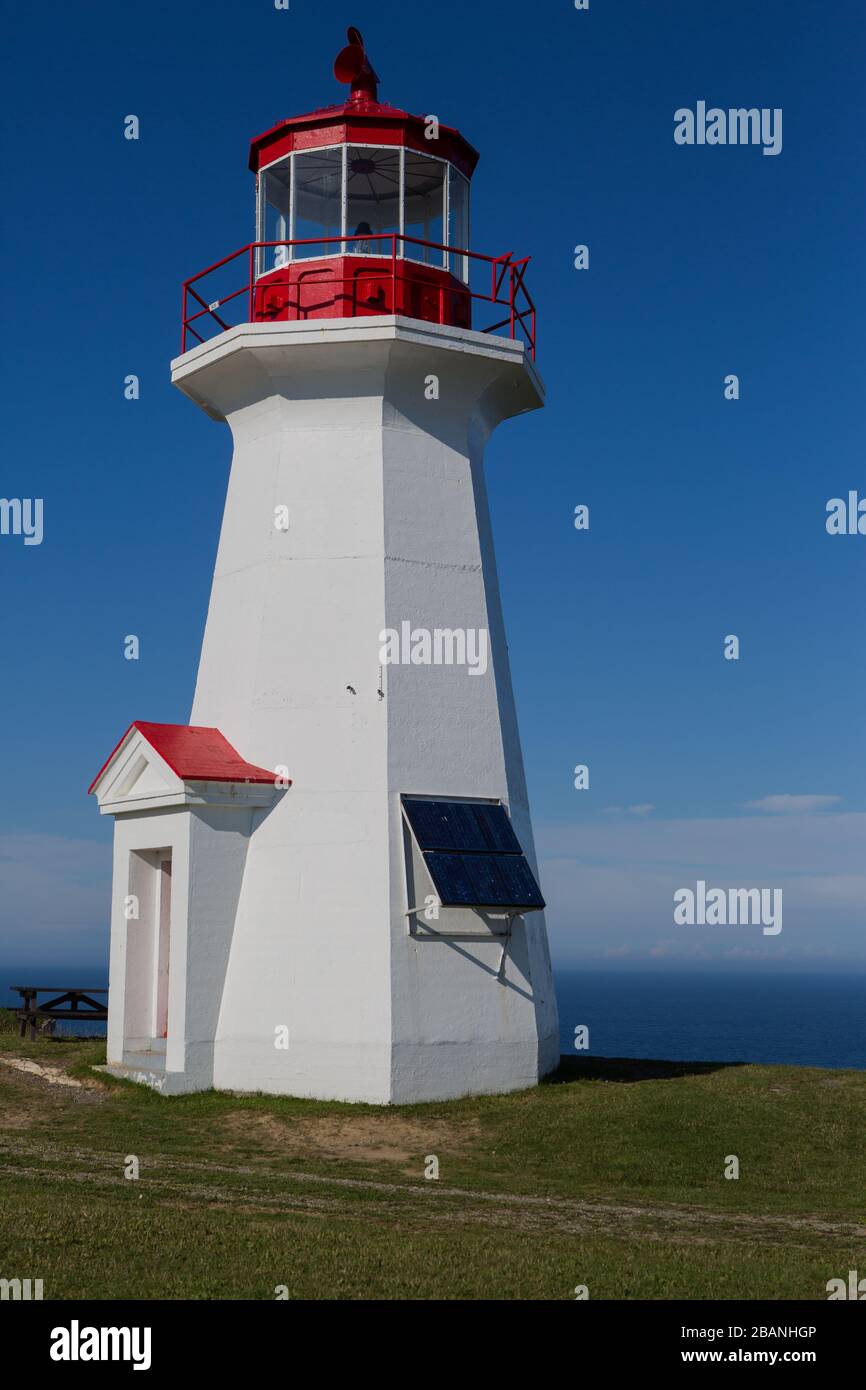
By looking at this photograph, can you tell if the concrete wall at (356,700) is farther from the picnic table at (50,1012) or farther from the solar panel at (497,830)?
the picnic table at (50,1012)

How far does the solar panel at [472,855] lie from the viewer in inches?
769

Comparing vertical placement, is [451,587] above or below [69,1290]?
above

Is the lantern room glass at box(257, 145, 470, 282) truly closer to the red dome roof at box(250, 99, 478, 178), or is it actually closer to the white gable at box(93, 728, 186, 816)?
the red dome roof at box(250, 99, 478, 178)

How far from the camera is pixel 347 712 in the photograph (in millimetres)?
20406

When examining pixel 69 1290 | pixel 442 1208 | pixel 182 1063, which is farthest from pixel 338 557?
pixel 69 1290

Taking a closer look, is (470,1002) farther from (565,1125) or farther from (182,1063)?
(182,1063)

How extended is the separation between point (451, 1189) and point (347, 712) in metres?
7.72

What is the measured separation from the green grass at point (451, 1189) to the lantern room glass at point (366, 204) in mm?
12771

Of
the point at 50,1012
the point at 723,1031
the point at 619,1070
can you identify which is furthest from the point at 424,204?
the point at 723,1031

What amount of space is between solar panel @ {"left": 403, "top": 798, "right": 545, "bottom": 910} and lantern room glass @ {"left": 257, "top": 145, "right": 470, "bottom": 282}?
8.51 meters

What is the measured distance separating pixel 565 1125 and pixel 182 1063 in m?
5.54

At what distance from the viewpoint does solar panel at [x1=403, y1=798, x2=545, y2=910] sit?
1953cm
